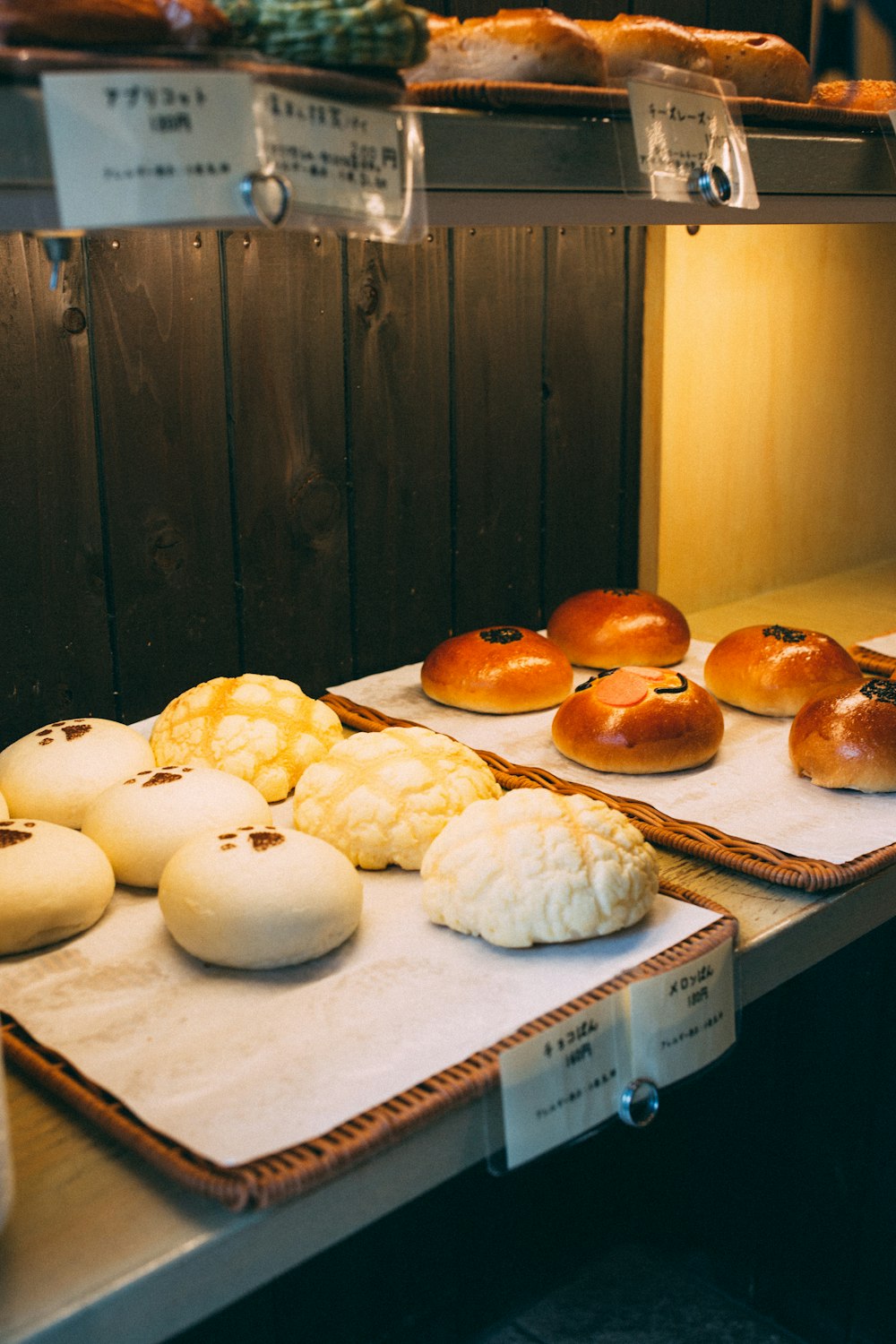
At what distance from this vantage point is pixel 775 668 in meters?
1.62

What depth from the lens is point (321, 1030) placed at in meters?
0.97

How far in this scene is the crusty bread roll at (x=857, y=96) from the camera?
1.27 meters

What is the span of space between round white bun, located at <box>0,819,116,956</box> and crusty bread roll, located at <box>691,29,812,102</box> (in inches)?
35.2

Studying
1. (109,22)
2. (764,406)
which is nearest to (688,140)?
(109,22)

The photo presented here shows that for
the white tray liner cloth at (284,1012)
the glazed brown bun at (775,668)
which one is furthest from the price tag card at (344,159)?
the glazed brown bun at (775,668)

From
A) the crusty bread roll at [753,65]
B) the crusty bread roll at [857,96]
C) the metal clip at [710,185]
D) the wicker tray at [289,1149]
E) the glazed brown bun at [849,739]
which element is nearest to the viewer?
the wicker tray at [289,1149]

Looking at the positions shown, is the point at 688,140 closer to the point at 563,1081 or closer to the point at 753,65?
the point at 753,65

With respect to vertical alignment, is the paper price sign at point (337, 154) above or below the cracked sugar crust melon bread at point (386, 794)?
above

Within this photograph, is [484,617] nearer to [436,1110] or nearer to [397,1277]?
[397,1277]

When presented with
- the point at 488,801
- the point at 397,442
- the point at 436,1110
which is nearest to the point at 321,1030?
the point at 436,1110

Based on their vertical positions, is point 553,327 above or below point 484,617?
above

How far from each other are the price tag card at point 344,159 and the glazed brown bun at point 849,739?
797mm

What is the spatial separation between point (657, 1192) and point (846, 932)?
831 mm

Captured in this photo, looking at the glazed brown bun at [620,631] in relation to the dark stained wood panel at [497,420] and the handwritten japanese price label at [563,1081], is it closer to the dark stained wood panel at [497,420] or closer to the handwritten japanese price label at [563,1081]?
the dark stained wood panel at [497,420]
